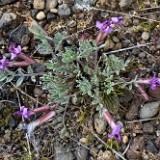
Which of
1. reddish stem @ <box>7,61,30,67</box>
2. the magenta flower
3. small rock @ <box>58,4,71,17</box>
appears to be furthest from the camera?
small rock @ <box>58,4,71,17</box>

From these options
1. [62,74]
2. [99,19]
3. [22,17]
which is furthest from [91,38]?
[22,17]

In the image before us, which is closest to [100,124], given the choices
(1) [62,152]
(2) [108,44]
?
(1) [62,152]

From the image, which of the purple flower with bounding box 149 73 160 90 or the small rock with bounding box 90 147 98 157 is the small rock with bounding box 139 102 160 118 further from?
the small rock with bounding box 90 147 98 157

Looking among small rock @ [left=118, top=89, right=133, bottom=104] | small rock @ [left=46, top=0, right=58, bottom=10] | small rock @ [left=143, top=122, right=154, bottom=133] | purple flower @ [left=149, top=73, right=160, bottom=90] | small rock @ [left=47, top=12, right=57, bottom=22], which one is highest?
small rock @ [left=46, top=0, right=58, bottom=10]

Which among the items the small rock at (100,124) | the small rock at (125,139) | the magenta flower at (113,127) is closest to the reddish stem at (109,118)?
the magenta flower at (113,127)

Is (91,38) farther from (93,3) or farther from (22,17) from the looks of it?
(22,17)

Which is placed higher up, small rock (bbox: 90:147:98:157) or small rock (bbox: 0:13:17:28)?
small rock (bbox: 0:13:17:28)

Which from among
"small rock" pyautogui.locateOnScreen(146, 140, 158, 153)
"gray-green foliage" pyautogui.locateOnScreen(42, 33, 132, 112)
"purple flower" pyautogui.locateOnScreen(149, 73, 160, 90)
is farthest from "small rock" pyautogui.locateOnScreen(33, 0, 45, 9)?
"small rock" pyautogui.locateOnScreen(146, 140, 158, 153)

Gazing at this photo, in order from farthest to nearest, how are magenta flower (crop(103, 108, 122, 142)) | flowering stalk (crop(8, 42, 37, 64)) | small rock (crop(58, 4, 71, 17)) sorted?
small rock (crop(58, 4, 71, 17)) → flowering stalk (crop(8, 42, 37, 64)) → magenta flower (crop(103, 108, 122, 142))
